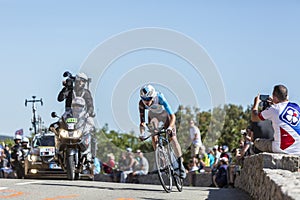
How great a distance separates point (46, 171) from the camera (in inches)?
922

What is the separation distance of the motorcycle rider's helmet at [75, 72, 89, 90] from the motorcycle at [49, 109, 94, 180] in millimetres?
646

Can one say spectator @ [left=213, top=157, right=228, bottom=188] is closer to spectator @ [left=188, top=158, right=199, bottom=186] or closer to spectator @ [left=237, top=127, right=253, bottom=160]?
spectator @ [left=237, top=127, right=253, bottom=160]

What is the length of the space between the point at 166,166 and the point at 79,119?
15.4ft

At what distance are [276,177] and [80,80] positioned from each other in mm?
9440

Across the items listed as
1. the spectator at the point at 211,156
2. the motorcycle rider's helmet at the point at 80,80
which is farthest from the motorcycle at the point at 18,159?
the motorcycle rider's helmet at the point at 80,80

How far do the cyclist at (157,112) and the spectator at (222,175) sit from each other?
21.7 feet

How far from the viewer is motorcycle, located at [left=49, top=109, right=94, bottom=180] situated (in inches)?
628

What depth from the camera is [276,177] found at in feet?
25.5

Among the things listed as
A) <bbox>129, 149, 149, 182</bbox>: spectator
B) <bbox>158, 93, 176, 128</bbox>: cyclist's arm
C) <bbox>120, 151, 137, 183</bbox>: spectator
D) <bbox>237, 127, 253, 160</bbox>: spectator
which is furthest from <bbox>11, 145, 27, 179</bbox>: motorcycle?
<bbox>158, 93, 176, 128</bbox>: cyclist's arm

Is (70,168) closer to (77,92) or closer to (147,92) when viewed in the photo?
(77,92)

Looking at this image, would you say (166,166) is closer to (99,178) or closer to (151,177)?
(151,177)

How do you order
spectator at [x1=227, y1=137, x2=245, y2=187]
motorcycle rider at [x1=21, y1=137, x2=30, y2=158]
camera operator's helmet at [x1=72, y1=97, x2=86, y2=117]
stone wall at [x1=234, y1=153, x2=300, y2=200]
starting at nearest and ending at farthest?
stone wall at [x1=234, y1=153, x2=300, y2=200] < camera operator's helmet at [x1=72, y1=97, x2=86, y2=117] < spectator at [x1=227, y1=137, x2=245, y2=187] < motorcycle rider at [x1=21, y1=137, x2=30, y2=158]

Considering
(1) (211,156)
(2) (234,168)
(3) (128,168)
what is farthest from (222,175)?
(3) (128,168)

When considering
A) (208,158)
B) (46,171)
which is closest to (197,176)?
(208,158)
